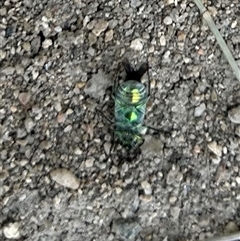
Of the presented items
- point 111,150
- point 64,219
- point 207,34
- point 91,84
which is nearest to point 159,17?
point 207,34

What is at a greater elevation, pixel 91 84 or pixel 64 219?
pixel 91 84

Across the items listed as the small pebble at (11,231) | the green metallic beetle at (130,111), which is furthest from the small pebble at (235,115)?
the small pebble at (11,231)

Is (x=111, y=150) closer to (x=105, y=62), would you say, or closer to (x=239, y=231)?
(x=105, y=62)

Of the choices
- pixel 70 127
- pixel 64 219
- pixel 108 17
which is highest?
pixel 108 17

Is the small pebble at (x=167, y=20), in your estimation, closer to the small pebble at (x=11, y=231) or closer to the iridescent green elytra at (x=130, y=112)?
the iridescent green elytra at (x=130, y=112)

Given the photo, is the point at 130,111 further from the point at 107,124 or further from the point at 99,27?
the point at 99,27

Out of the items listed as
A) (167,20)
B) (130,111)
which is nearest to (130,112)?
(130,111)
